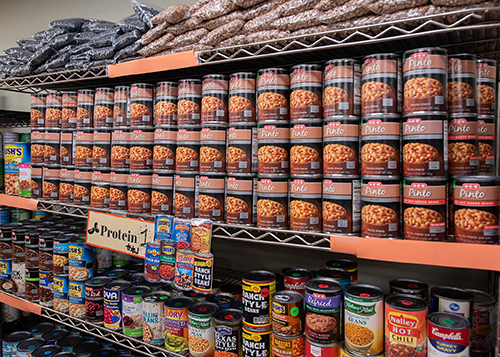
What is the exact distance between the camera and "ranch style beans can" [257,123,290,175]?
1.29 m

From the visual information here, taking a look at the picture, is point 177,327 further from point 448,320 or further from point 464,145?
point 464,145

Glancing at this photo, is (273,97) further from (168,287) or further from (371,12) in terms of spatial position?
(168,287)

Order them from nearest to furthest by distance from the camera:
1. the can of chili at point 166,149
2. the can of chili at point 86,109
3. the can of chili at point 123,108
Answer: the can of chili at point 166,149
the can of chili at point 123,108
the can of chili at point 86,109

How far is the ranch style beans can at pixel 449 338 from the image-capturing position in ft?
3.07

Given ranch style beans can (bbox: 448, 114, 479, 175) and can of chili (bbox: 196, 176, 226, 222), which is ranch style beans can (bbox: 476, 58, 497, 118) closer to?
ranch style beans can (bbox: 448, 114, 479, 175)

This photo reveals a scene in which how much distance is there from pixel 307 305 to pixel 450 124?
0.75 m

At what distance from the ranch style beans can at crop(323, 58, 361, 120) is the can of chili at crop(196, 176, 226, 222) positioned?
1.70 ft

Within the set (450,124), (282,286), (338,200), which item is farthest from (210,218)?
(450,124)

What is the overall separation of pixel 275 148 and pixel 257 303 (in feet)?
1.86

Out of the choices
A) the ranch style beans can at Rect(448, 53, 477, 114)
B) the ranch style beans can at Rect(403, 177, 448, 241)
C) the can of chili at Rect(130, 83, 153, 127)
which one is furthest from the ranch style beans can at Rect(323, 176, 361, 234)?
the can of chili at Rect(130, 83, 153, 127)

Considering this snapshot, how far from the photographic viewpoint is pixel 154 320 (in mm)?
1456

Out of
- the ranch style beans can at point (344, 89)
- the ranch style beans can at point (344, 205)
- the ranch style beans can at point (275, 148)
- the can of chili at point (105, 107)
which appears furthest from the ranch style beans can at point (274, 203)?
the can of chili at point (105, 107)

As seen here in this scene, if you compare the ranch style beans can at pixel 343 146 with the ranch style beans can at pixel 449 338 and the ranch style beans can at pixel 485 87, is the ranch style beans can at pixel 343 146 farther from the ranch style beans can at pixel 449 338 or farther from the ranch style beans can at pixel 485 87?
the ranch style beans can at pixel 449 338

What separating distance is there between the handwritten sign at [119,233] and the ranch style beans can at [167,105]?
1.52 feet
